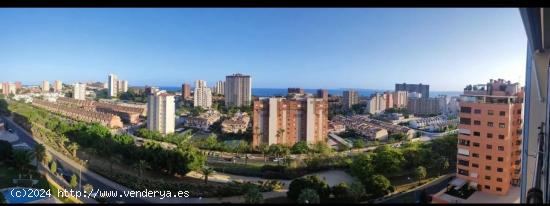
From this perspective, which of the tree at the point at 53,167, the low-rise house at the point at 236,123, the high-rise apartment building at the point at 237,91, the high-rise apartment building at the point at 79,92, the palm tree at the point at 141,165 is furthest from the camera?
the high-rise apartment building at the point at 79,92

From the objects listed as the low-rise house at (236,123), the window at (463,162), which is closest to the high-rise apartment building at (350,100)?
the low-rise house at (236,123)

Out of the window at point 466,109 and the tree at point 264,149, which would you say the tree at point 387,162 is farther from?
the tree at point 264,149

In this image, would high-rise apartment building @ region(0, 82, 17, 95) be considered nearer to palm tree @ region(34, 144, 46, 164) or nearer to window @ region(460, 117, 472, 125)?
palm tree @ region(34, 144, 46, 164)

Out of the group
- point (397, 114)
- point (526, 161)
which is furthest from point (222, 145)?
point (397, 114)

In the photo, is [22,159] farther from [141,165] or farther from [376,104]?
[376,104]

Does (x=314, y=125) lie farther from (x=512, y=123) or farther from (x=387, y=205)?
(x=387, y=205)

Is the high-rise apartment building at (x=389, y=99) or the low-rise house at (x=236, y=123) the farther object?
the high-rise apartment building at (x=389, y=99)

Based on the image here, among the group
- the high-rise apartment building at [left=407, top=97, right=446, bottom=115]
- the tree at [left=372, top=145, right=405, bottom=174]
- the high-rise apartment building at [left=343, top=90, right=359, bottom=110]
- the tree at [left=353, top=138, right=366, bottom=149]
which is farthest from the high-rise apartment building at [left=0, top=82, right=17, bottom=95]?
the high-rise apartment building at [left=407, top=97, right=446, bottom=115]
